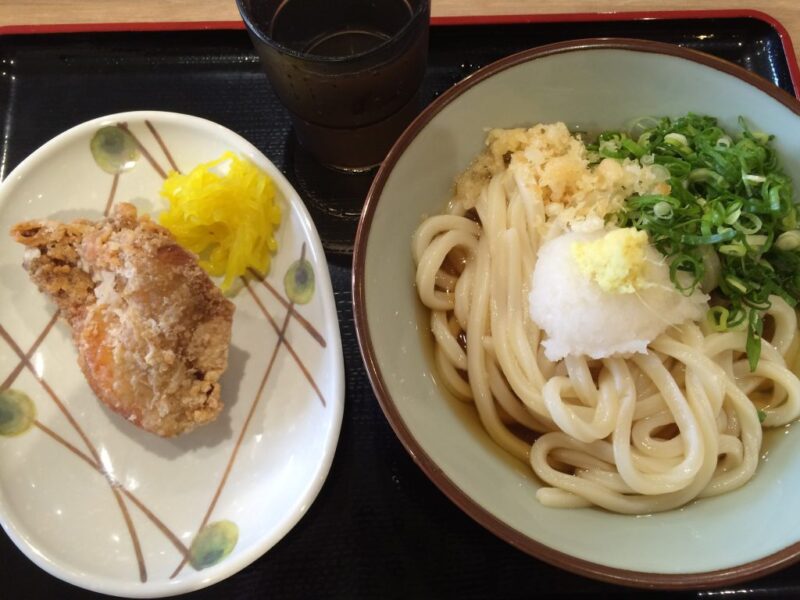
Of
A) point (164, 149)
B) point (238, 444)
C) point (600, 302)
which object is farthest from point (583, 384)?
point (164, 149)

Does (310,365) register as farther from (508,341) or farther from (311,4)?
(311,4)

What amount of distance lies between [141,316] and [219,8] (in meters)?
1.29

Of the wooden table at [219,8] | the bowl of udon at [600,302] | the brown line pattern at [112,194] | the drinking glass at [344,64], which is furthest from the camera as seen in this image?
the wooden table at [219,8]

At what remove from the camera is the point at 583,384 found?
1513mm

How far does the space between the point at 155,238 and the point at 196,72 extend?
2.71ft

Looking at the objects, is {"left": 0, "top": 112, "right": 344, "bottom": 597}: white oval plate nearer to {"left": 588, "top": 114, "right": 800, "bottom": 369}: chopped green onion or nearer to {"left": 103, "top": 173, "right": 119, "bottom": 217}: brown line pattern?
{"left": 103, "top": 173, "right": 119, "bottom": 217}: brown line pattern

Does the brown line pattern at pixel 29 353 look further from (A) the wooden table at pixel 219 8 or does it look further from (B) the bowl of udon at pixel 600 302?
(A) the wooden table at pixel 219 8

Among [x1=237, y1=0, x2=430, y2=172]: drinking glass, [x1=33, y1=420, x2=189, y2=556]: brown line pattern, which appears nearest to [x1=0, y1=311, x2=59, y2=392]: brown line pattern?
[x1=33, y1=420, x2=189, y2=556]: brown line pattern

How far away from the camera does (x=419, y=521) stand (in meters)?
1.61

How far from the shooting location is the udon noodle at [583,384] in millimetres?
1437

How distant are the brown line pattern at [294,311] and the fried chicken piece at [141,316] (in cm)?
16

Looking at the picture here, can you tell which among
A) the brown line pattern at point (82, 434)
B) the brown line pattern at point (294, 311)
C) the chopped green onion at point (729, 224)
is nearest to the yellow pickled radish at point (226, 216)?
the brown line pattern at point (294, 311)

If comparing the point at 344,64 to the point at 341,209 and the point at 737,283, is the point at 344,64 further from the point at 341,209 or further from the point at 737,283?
the point at 737,283

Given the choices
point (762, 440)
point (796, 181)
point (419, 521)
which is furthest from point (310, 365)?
point (796, 181)
